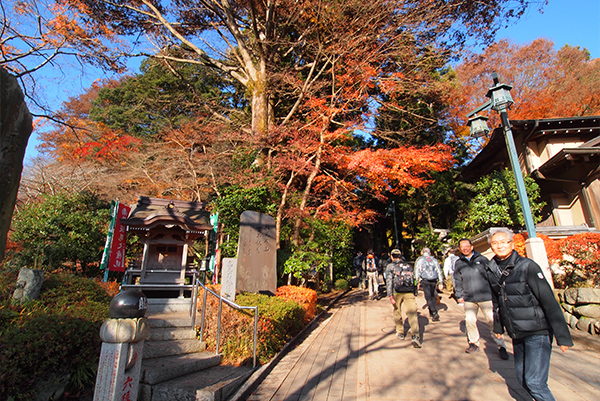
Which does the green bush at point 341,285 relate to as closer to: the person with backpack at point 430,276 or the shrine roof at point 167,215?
the person with backpack at point 430,276

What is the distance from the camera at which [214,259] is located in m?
10.4

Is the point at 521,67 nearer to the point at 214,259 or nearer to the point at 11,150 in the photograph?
the point at 214,259

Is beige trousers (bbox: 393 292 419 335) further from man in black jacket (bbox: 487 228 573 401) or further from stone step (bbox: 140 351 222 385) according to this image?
stone step (bbox: 140 351 222 385)

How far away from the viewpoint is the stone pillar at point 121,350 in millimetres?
2688

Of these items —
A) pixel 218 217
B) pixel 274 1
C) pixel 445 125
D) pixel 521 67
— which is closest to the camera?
pixel 218 217

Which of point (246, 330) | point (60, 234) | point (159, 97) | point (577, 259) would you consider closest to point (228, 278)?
point (246, 330)

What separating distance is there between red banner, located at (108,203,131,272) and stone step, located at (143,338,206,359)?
16.4 ft

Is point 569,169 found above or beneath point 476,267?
above

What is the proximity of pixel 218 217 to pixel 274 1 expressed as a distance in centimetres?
930

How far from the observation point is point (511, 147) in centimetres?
838

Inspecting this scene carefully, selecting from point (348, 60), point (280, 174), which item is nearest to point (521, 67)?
point (348, 60)

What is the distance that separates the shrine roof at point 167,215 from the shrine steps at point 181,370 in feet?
11.6

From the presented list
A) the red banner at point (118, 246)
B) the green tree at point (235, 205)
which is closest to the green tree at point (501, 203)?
the green tree at point (235, 205)

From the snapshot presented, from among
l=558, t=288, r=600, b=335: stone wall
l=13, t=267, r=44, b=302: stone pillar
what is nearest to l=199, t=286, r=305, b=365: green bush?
l=13, t=267, r=44, b=302: stone pillar
